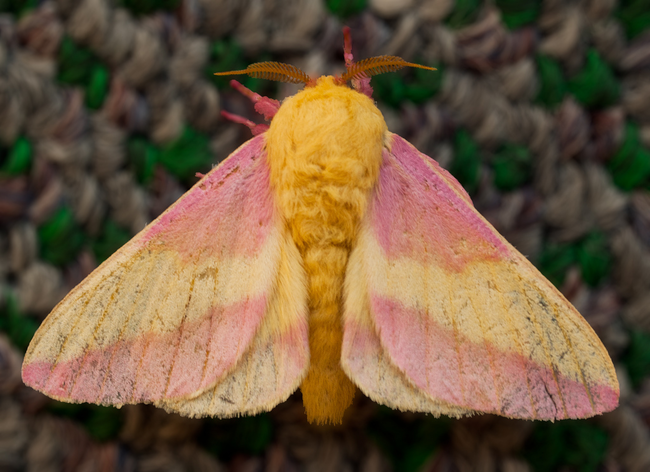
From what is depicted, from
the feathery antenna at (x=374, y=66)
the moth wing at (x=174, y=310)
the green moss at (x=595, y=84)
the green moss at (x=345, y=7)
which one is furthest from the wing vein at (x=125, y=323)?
the green moss at (x=595, y=84)

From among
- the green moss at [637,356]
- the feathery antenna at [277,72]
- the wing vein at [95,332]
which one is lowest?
the green moss at [637,356]

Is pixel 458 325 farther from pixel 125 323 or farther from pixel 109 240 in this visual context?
pixel 109 240

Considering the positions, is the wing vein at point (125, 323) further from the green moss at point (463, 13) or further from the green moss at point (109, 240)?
the green moss at point (463, 13)

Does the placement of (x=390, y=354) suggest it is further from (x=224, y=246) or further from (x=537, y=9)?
(x=537, y=9)

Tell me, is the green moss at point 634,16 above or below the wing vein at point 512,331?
above

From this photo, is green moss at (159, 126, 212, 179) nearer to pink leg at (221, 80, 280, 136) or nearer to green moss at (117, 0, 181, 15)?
pink leg at (221, 80, 280, 136)

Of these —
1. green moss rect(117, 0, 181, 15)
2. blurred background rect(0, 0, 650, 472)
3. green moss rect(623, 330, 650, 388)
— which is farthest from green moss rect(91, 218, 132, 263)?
green moss rect(623, 330, 650, 388)

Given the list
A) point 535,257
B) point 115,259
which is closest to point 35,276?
point 115,259
